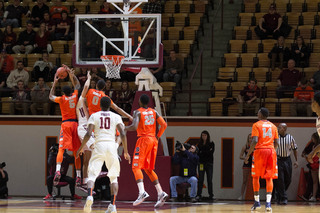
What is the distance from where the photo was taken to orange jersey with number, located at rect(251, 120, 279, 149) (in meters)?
14.0

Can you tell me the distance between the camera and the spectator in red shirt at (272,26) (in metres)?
20.7

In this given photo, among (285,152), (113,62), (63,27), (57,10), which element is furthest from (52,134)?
(285,152)

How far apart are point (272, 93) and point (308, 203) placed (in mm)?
3632

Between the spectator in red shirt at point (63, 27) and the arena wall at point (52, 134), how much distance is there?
3.74 meters

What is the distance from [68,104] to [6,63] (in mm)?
6376

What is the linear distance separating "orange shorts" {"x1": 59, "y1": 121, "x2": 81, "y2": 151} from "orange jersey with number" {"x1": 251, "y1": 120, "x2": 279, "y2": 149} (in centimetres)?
418

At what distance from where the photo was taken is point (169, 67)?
1997 centimetres

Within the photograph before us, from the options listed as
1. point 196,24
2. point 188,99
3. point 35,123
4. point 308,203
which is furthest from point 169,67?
point 308,203

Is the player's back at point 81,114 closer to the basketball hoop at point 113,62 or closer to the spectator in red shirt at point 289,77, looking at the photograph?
the basketball hoop at point 113,62

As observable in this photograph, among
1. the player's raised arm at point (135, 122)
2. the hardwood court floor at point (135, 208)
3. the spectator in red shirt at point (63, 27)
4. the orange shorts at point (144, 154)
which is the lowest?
the hardwood court floor at point (135, 208)

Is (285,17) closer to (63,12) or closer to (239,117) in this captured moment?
(239,117)

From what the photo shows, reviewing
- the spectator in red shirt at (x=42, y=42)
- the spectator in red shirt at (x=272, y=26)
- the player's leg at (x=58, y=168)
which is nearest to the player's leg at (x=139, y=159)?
the player's leg at (x=58, y=168)

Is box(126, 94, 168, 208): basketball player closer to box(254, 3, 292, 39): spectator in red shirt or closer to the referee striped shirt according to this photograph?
the referee striped shirt

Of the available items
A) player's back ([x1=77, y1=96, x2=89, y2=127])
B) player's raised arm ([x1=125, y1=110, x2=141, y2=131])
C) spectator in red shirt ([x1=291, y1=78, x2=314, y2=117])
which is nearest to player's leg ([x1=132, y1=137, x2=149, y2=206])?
player's raised arm ([x1=125, y1=110, x2=141, y2=131])
